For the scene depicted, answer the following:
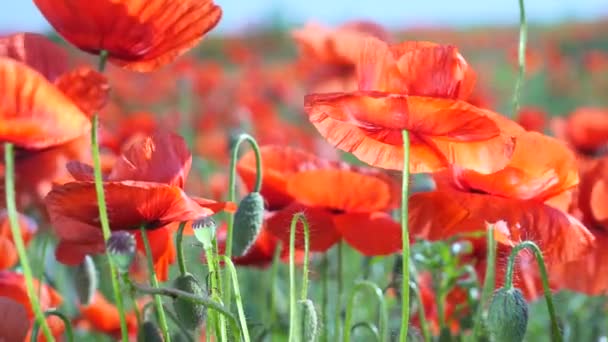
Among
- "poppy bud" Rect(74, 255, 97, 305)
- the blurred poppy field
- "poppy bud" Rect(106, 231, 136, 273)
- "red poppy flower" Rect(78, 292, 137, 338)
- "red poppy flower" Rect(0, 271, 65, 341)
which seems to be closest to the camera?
"poppy bud" Rect(106, 231, 136, 273)

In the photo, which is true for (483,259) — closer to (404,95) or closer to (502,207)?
(502,207)

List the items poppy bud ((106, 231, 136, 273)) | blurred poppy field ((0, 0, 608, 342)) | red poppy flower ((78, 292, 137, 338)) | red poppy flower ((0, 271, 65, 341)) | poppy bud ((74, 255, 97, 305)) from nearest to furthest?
poppy bud ((106, 231, 136, 273))
blurred poppy field ((0, 0, 608, 342))
red poppy flower ((0, 271, 65, 341))
poppy bud ((74, 255, 97, 305))
red poppy flower ((78, 292, 137, 338))

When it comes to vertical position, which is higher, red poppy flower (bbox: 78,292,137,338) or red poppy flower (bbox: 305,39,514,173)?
red poppy flower (bbox: 305,39,514,173)

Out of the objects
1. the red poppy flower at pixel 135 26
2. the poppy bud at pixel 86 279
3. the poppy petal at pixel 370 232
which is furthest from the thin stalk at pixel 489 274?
the poppy bud at pixel 86 279

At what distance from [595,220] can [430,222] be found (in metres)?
0.30

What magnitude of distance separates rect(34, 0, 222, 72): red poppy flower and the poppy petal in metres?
0.33

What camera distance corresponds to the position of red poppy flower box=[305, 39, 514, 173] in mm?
1055

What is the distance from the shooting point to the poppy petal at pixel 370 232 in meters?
1.33

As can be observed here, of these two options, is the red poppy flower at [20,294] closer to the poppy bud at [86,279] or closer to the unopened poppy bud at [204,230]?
the poppy bud at [86,279]

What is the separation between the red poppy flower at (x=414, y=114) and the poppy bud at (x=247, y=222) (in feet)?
0.40

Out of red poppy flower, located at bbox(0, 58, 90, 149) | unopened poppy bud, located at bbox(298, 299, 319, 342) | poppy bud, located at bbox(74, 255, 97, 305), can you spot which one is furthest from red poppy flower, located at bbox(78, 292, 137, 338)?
red poppy flower, located at bbox(0, 58, 90, 149)

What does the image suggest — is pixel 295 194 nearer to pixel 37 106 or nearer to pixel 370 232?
pixel 370 232

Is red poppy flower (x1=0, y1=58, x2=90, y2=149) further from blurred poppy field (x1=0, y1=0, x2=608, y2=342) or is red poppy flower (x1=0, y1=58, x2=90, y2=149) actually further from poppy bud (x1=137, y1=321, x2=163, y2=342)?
poppy bud (x1=137, y1=321, x2=163, y2=342)

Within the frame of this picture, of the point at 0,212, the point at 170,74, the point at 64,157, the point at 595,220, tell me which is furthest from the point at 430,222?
the point at 170,74
